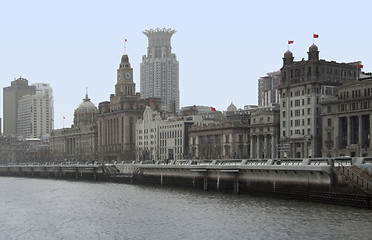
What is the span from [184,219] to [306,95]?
103 m

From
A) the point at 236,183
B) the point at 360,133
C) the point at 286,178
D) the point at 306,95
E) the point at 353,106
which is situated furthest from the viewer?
the point at 306,95

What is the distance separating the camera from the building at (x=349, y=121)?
16375 cm

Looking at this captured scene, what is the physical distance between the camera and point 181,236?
2938 inches

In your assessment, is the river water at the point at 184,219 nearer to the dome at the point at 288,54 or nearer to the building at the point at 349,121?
the building at the point at 349,121

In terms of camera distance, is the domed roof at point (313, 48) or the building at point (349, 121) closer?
the building at point (349, 121)

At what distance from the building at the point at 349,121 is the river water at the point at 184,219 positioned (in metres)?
56.5

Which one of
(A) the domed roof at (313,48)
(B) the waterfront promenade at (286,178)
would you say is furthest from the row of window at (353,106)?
(B) the waterfront promenade at (286,178)

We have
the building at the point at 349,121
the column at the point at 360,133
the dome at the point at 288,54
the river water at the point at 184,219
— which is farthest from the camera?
the dome at the point at 288,54

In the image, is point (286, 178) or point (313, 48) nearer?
point (286, 178)

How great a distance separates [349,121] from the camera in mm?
168500

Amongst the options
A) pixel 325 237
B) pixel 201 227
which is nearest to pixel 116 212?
pixel 201 227

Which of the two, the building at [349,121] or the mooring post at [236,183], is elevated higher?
the building at [349,121]

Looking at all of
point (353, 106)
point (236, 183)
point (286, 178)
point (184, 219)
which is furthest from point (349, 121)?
point (184, 219)

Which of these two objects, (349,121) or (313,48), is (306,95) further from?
(349,121)
